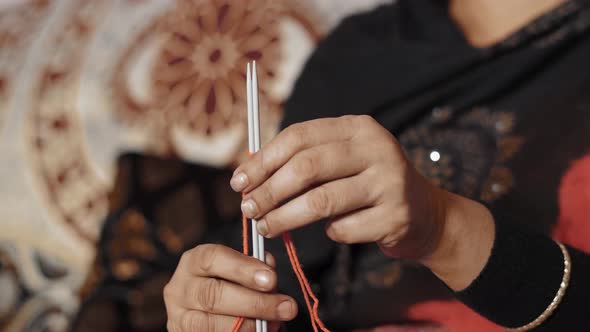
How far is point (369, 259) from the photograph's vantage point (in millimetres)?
548

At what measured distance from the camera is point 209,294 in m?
0.33

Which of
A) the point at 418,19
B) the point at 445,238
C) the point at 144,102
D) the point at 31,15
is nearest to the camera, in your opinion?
the point at 445,238

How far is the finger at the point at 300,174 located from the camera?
29 cm

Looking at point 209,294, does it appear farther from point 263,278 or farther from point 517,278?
point 517,278

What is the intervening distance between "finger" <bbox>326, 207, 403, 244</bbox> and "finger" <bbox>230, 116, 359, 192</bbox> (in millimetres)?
48

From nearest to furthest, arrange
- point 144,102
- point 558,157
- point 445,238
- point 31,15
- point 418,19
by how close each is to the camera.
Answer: point 445,238 < point 558,157 < point 418,19 < point 144,102 < point 31,15

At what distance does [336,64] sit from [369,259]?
0.73 ft

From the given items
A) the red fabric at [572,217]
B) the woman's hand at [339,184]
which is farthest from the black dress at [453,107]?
the woman's hand at [339,184]

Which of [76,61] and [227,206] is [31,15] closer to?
[76,61]

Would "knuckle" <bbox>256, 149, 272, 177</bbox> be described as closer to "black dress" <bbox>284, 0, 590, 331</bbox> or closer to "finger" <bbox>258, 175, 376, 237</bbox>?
"finger" <bbox>258, 175, 376, 237</bbox>

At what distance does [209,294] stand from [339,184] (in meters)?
0.11

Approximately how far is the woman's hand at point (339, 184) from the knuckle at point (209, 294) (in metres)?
0.06

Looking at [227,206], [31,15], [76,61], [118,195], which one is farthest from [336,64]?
[31,15]

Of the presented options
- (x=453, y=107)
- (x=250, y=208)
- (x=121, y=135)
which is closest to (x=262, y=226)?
(x=250, y=208)
